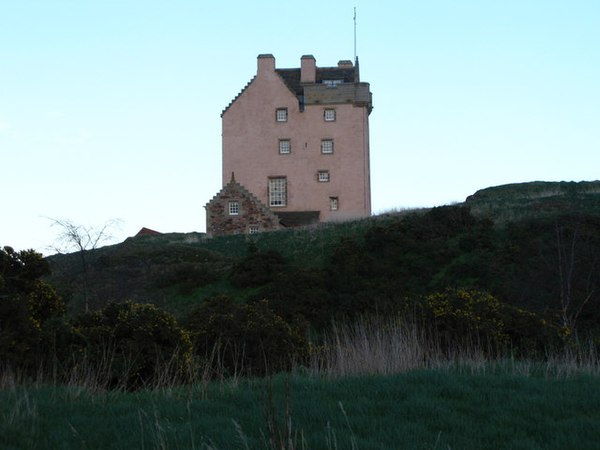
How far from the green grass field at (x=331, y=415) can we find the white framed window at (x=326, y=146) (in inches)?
1903

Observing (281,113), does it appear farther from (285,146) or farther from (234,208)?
(234,208)

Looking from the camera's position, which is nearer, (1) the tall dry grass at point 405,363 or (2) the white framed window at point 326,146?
(1) the tall dry grass at point 405,363

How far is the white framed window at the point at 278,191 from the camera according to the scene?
57.3 m

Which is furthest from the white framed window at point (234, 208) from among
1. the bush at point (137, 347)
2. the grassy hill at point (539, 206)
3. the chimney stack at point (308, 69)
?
the bush at point (137, 347)

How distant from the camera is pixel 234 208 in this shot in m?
48.7

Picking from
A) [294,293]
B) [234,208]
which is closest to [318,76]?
[234,208]

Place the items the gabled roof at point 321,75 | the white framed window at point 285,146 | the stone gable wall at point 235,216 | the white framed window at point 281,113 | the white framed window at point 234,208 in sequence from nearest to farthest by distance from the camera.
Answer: the stone gable wall at point 235,216 → the white framed window at point 234,208 → the white framed window at point 285,146 → the white framed window at point 281,113 → the gabled roof at point 321,75

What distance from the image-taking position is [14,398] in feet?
28.2

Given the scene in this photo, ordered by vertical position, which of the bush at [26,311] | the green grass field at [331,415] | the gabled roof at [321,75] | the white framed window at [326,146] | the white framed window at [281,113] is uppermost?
the gabled roof at [321,75]

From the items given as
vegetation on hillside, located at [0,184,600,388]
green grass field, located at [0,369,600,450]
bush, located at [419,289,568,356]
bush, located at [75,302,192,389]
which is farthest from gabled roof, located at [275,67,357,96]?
green grass field, located at [0,369,600,450]

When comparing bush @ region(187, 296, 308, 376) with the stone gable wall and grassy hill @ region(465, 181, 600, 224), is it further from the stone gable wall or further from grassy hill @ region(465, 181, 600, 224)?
the stone gable wall

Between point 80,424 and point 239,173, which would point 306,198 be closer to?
point 239,173

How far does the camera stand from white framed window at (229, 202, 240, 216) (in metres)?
48.6

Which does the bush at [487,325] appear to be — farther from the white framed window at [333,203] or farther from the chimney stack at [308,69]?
the chimney stack at [308,69]
